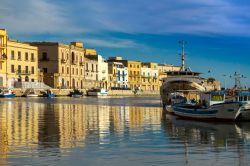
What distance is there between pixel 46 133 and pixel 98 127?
4.50 m

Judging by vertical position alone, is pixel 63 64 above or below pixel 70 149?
above

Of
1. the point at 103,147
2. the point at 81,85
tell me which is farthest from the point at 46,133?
the point at 81,85

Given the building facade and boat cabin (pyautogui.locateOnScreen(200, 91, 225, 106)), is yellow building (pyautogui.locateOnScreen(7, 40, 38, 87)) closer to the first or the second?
the building facade

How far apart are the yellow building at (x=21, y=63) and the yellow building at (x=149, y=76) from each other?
6564 cm

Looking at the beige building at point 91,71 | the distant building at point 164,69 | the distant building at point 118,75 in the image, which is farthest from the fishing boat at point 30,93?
the distant building at point 164,69

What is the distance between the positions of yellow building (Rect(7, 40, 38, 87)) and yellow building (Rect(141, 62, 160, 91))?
65.6m

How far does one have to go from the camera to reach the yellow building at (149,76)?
175 metres

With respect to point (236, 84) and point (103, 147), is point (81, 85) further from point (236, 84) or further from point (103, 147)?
point (103, 147)

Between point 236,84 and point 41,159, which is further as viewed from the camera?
point 236,84

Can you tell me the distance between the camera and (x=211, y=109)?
34.4m

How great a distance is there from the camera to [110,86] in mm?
155625

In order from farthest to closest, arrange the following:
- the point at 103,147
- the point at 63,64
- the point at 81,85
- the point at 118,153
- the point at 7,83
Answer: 1. the point at 81,85
2. the point at 63,64
3. the point at 7,83
4. the point at 103,147
5. the point at 118,153

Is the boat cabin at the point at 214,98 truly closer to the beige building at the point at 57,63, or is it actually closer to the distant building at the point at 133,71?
the beige building at the point at 57,63

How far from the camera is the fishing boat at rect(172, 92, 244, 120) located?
33.4 meters
